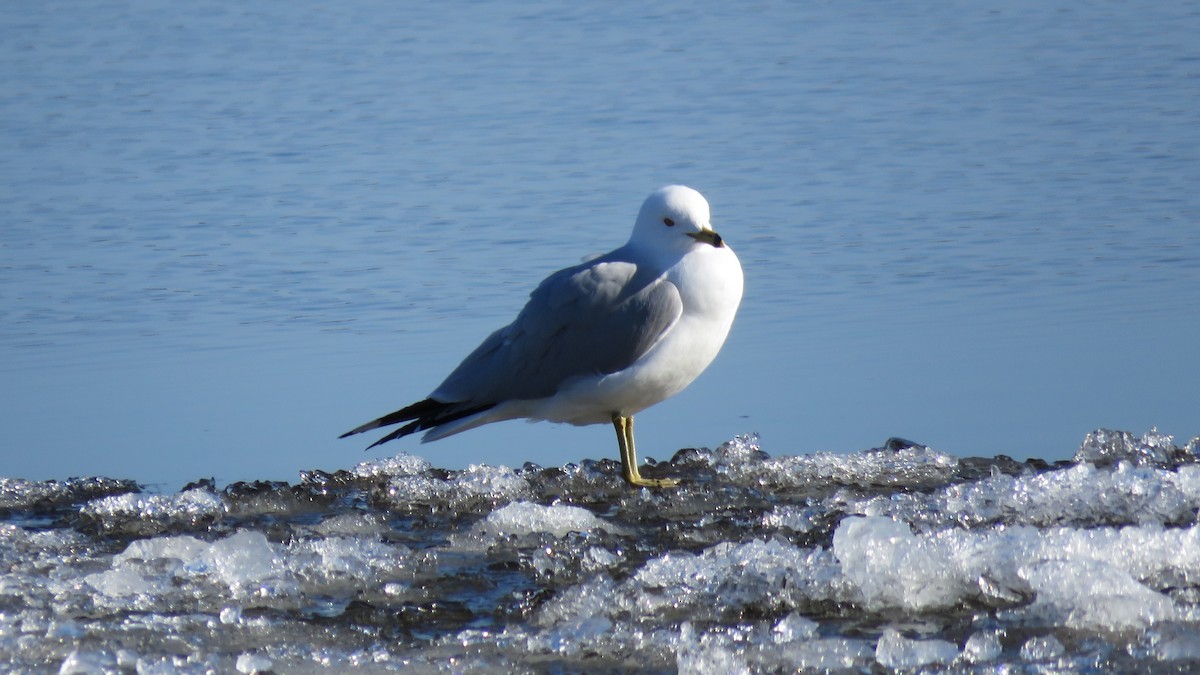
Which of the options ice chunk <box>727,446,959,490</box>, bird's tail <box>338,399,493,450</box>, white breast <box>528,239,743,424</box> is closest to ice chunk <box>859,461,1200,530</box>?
ice chunk <box>727,446,959,490</box>

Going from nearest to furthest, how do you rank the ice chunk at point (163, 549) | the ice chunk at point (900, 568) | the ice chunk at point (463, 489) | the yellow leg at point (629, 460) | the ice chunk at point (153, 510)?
the ice chunk at point (900, 568) → the ice chunk at point (163, 549) → the ice chunk at point (153, 510) → the ice chunk at point (463, 489) → the yellow leg at point (629, 460)

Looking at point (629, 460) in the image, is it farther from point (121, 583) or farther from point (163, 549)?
point (121, 583)

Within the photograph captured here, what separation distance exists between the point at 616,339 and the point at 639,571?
1.33 meters

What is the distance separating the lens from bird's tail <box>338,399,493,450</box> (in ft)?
17.9

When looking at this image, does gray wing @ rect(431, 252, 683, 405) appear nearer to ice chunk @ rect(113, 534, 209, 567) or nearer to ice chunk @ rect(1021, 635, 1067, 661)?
ice chunk @ rect(113, 534, 209, 567)

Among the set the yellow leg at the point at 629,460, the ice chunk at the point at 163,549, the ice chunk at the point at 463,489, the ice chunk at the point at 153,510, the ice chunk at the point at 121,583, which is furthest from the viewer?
the yellow leg at the point at 629,460

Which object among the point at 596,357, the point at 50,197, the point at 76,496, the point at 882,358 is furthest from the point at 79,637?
the point at 50,197

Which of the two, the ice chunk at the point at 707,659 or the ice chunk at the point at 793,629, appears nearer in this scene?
the ice chunk at the point at 707,659

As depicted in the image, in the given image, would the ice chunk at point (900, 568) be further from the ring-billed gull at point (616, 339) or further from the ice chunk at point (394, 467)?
the ice chunk at point (394, 467)

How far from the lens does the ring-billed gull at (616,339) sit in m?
5.27

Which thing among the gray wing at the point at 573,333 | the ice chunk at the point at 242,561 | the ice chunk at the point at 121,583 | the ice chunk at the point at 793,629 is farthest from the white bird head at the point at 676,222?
the ice chunk at the point at 121,583

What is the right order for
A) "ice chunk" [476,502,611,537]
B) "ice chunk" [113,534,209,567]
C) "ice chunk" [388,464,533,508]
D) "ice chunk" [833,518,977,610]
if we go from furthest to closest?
1. "ice chunk" [388,464,533,508]
2. "ice chunk" [476,502,611,537]
3. "ice chunk" [113,534,209,567]
4. "ice chunk" [833,518,977,610]

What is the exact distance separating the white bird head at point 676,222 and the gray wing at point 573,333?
11 cm

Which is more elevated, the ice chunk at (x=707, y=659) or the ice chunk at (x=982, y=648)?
the ice chunk at (x=707, y=659)
